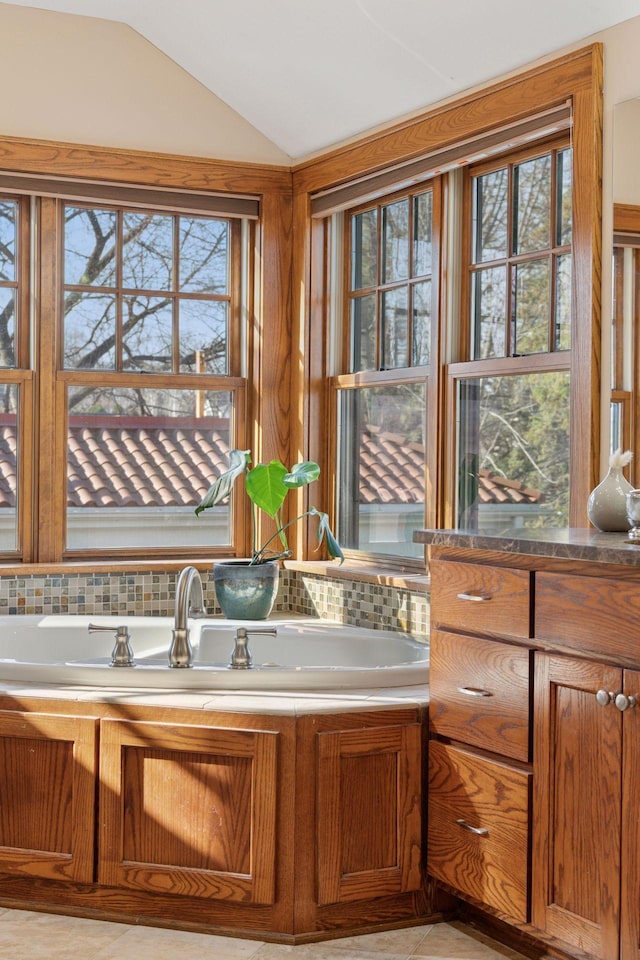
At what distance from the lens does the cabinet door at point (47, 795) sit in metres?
2.92

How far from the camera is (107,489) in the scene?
170 inches

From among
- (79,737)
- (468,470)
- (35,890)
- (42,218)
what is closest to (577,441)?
(468,470)

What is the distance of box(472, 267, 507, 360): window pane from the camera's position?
3.57 m

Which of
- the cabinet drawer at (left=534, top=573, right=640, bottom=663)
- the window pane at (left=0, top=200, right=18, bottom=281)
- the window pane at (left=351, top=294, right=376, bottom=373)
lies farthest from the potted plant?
the cabinet drawer at (left=534, top=573, right=640, bottom=663)

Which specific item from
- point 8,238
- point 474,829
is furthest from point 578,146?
point 8,238

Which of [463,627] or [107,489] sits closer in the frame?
[463,627]

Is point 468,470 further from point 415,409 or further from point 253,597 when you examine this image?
point 253,597

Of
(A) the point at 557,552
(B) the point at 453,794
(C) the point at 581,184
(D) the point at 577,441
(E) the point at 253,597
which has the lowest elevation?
(B) the point at 453,794

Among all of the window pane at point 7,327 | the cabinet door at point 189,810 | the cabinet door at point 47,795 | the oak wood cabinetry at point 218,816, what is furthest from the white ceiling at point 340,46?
the cabinet door at point 47,795

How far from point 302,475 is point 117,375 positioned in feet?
2.85

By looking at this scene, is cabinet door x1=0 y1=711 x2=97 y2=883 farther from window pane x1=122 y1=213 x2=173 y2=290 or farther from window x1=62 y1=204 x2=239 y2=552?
window pane x1=122 y1=213 x2=173 y2=290

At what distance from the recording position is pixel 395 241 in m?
4.05

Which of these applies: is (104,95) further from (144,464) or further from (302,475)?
(302,475)

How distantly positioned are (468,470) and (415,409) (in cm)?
35
